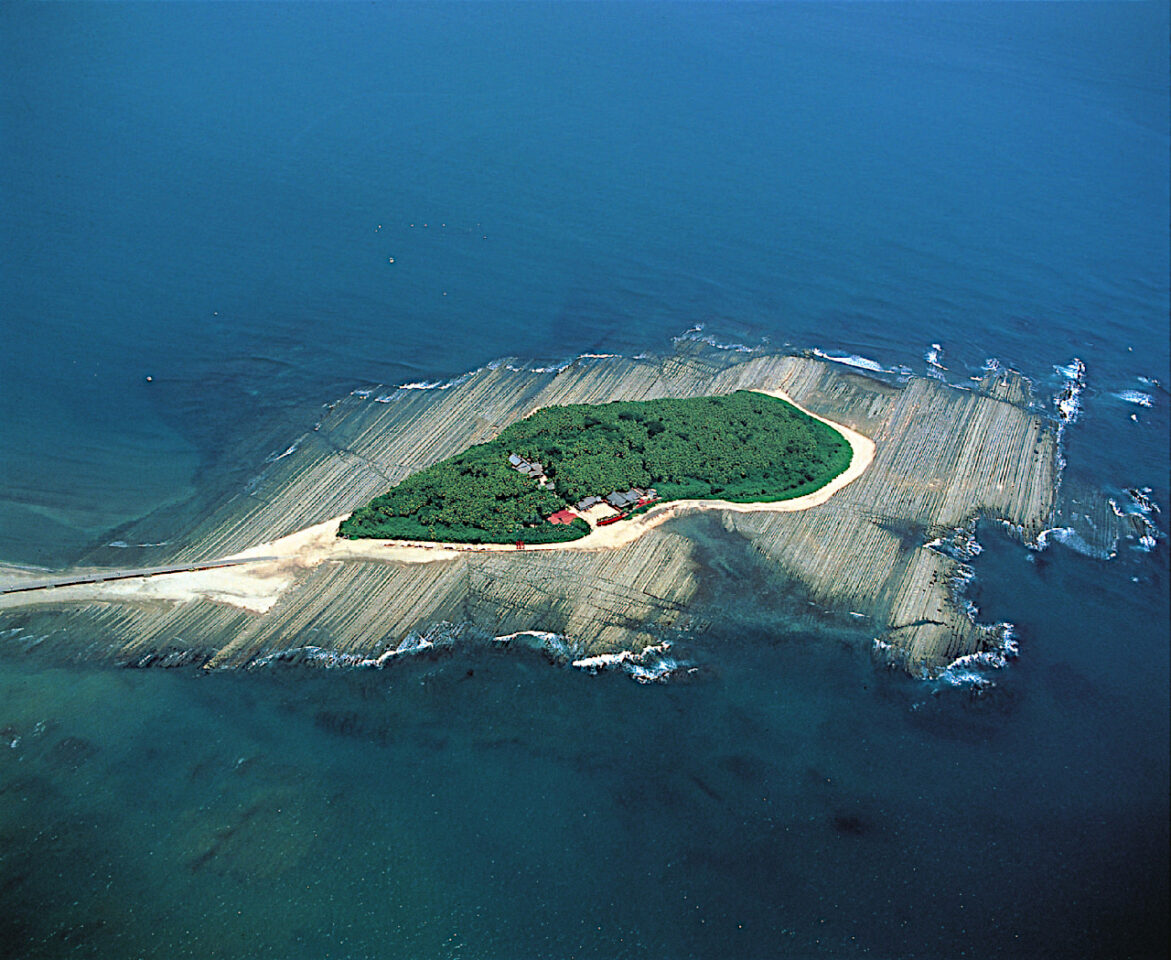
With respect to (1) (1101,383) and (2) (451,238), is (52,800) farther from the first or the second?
(1) (1101,383)

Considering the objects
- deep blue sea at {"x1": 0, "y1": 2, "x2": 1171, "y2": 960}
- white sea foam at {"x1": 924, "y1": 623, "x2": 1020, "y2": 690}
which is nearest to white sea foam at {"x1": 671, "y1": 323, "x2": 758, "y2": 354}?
deep blue sea at {"x1": 0, "y1": 2, "x2": 1171, "y2": 960}

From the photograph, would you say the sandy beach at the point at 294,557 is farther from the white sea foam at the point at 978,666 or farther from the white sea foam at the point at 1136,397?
the white sea foam at the point at 1136,397

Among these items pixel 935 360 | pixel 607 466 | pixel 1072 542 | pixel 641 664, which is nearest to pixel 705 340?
pixel 935 360

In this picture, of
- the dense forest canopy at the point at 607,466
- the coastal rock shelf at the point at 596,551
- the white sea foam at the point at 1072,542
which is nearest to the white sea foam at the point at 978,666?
the coastal rock shelf at the point at 596,551

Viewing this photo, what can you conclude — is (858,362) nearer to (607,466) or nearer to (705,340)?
(705,340)

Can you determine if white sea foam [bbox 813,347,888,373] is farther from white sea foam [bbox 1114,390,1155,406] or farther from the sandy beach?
white sea foam [bbox 1114,390,1155,406]

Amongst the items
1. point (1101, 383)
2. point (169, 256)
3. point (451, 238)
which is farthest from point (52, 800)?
point (1101, 383)
